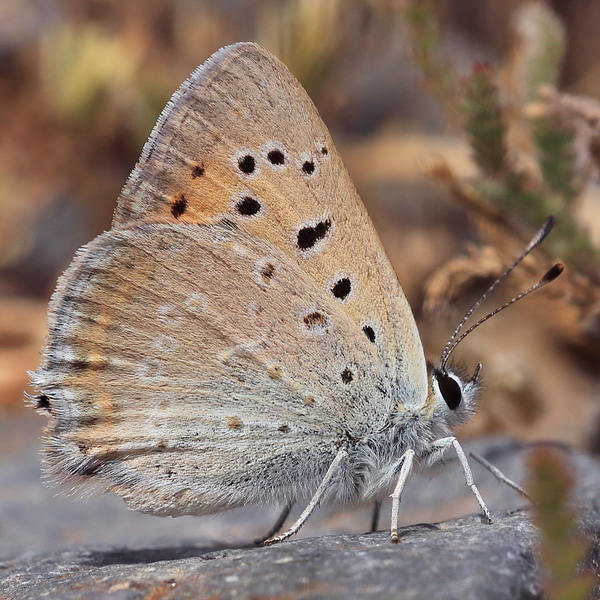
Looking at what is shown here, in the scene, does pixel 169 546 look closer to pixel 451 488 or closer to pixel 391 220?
pixel 451 488

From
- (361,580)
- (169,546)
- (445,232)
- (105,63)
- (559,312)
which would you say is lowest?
(361,580)

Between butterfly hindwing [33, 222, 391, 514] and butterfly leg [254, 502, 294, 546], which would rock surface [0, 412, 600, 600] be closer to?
butterfly leg [254, 502, 294, 546]

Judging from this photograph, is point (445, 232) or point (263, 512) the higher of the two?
point (445, 232)

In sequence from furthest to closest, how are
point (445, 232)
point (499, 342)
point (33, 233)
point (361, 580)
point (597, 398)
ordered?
point (33, 233) → point (445, 232) → point (499, 342) → point (597, 398) → point (361, 580)

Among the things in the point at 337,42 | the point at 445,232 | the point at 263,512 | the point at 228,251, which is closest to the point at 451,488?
the point at 263,512

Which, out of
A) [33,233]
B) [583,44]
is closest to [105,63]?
[33,233]

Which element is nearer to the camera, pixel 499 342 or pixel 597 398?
pixel 597 398

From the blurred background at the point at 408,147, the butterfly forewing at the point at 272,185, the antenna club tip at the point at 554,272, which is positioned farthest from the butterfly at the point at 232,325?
the blurred background at the point at 408,147

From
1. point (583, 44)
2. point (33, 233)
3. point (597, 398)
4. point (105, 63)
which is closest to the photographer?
point (597, 398)

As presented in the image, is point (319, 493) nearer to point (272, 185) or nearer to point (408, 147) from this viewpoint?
point (272, 185)
